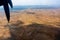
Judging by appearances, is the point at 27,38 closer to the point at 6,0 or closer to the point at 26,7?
the point at 6,0

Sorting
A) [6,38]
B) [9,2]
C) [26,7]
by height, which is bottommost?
[26,7]

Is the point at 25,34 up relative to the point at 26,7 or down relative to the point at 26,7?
up

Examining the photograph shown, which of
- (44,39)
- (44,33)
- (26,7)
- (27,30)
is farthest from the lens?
(26,7)

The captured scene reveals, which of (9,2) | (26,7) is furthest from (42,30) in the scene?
(26,7)

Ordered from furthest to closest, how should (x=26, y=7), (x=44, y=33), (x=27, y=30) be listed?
(x=26, y=7) < (x=27, y=30) < (x=44, y=33)

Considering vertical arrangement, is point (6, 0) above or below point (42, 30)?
above

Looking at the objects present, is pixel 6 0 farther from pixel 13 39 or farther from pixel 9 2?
pixel 13 39

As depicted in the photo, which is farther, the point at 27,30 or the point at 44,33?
the point at 27,30

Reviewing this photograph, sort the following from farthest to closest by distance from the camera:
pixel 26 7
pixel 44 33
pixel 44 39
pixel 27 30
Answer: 1. pixel 26 7
2. pixel 27 30
3. pixel 44 33
4. pixel 44 39

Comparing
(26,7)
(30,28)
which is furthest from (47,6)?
(30,28)
